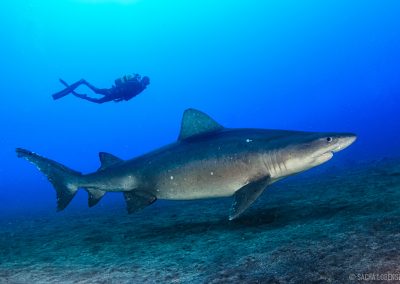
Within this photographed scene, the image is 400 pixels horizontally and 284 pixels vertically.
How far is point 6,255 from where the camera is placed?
6.00 metres

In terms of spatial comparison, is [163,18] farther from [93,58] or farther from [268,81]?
[268,81]

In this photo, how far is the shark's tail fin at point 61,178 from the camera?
7008 mm

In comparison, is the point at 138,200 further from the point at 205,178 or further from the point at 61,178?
the point at 61,178

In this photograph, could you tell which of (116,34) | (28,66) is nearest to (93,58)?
(116,34)

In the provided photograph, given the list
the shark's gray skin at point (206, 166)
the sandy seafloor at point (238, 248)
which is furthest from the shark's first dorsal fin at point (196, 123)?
the sandy seafloor at point (238, 248)

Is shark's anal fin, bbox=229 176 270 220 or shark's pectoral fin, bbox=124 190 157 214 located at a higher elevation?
shark's pectoral fin, bbox=124 190 157 214

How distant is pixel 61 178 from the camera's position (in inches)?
278

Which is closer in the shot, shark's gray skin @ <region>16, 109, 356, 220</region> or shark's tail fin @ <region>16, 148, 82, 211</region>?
shark's gray skin @ <region>16, 109, 356, 220</region>

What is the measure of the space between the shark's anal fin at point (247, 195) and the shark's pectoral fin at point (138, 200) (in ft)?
5.81

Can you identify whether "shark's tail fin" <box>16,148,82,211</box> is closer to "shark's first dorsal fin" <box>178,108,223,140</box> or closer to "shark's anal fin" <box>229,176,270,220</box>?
"shark's first dorsal fin" <box>178,108,223,140</box>

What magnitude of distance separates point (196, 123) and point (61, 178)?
3.05 meters

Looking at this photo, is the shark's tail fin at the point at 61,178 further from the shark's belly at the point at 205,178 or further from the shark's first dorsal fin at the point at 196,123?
the shark's first dorsal fin at the point at 196,123

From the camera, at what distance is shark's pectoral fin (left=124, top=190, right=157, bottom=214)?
20.7 feet

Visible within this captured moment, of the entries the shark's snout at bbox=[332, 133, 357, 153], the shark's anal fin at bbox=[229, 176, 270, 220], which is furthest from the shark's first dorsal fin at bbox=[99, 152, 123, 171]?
the shark's snout at bbox=[332, 133, 357, 153]
